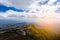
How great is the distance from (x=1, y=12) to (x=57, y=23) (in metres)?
0.81

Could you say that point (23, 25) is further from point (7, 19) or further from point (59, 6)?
point (59, 6)

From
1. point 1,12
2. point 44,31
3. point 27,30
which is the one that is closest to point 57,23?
point 44,31

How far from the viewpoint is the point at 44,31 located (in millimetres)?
1692

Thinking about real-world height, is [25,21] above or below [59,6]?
below

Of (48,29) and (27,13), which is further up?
(27,13)

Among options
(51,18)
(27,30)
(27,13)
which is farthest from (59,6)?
(27,30)

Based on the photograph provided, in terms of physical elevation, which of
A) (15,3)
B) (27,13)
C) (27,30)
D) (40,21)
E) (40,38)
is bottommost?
(40,38)

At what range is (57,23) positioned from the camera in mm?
1673


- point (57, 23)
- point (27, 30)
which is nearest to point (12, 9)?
point (27, 30)

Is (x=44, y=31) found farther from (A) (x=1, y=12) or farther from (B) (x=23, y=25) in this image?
(A) (x=1, y=12)

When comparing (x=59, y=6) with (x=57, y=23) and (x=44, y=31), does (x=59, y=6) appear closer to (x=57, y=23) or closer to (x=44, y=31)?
(x=57, y=23)

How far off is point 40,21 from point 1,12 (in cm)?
57

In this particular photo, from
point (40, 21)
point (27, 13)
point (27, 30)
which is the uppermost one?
point (27, 13)

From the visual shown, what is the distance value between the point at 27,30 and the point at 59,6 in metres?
0.58
